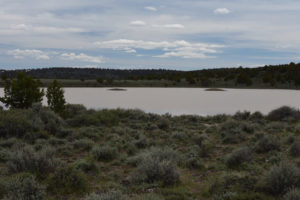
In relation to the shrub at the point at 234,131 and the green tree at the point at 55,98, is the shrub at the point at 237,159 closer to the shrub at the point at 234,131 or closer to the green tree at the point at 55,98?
the shrub at the point at 234,131

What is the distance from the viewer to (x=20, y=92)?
1859cm

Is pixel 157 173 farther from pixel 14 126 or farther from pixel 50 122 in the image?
pixel 50 122

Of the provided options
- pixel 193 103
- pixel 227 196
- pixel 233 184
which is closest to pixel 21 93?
pixel 233 184

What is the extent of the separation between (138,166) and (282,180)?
3.91 meters

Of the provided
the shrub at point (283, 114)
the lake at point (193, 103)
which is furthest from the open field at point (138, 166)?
the lake at point (193, 103)

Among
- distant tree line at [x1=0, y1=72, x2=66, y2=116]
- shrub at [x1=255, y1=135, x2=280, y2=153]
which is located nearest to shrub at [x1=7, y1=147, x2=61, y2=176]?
shrub at [x1=255, y1=135, x2=280, y2=153]

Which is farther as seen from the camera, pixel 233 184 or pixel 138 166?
pixel 138 166

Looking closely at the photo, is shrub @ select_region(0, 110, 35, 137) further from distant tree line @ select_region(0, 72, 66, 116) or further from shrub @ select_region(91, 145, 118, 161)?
distant tree line @ select_region(0, 72, 66, 116)

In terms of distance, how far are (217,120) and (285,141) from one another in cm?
1092

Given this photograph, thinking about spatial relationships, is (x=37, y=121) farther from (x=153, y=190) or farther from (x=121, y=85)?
(x=121, y=85)

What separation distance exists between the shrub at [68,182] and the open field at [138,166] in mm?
25

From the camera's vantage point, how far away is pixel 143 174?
7301 mm

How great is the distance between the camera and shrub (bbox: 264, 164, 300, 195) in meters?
6.11

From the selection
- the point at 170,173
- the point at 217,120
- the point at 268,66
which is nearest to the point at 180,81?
the point at 268,66
